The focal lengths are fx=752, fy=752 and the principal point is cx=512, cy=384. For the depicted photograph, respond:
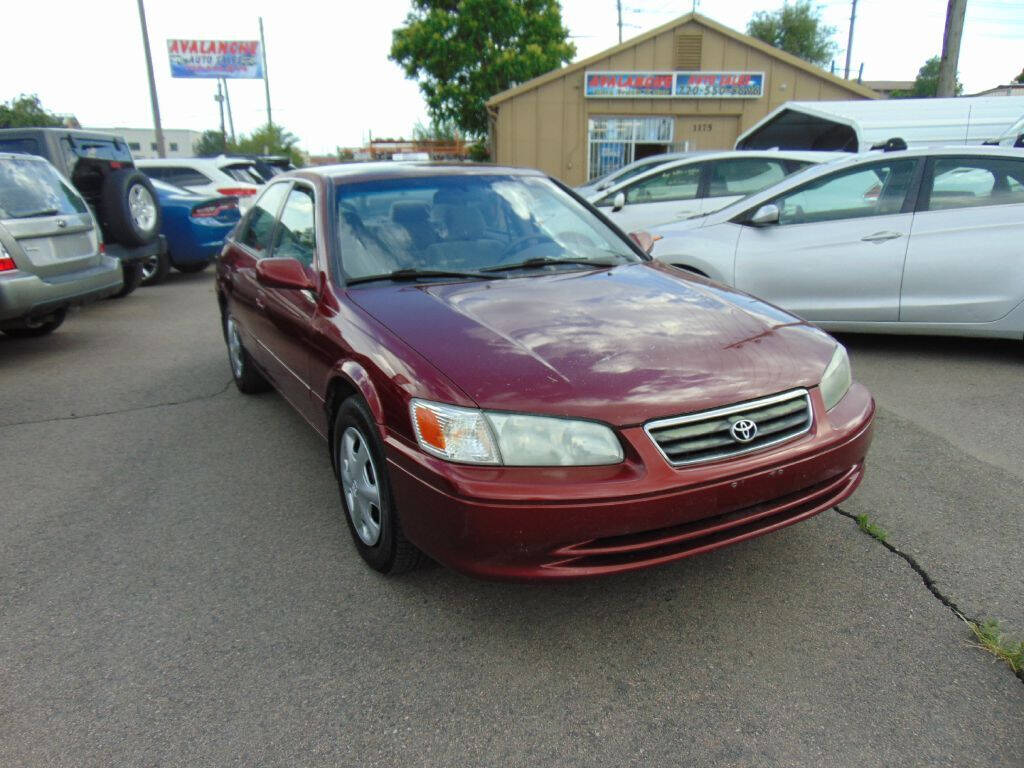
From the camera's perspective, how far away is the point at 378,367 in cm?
257

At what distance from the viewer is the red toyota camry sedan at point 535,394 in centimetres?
218

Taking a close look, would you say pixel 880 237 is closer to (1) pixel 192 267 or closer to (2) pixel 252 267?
(2) pixel 252 267

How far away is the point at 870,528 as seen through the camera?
3.04 m

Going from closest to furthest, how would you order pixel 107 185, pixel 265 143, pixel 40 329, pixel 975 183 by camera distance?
1. pixel 975 183
2. pixel 40 329
3. pixel 107 185
4. pixel 265 143

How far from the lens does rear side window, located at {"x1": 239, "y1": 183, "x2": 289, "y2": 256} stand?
4246 millimetres

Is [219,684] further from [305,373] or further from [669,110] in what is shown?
[669,110]

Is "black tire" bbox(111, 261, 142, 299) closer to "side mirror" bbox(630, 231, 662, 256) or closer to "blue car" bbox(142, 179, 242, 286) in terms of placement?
"blue car" bbox(142, 179, 242, 286)

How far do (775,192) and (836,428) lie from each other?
12.6 feet

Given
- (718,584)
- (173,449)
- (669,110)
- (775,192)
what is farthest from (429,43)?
(718,584)

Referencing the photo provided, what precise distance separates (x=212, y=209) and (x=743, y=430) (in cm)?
956

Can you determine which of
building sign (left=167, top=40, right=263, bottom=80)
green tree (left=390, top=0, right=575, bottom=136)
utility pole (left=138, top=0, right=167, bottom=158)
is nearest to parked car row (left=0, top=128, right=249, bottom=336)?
utility pole (left=138, top=0, right=167, bottom=158)

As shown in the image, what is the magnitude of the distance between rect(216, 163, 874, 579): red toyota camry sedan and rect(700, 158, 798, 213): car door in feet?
18.6

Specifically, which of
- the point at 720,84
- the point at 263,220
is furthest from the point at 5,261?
the point at 720,84

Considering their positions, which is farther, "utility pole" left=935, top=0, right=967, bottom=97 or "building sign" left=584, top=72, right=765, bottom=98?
"building sign" left=584, top=72, right=765, bottom=98
